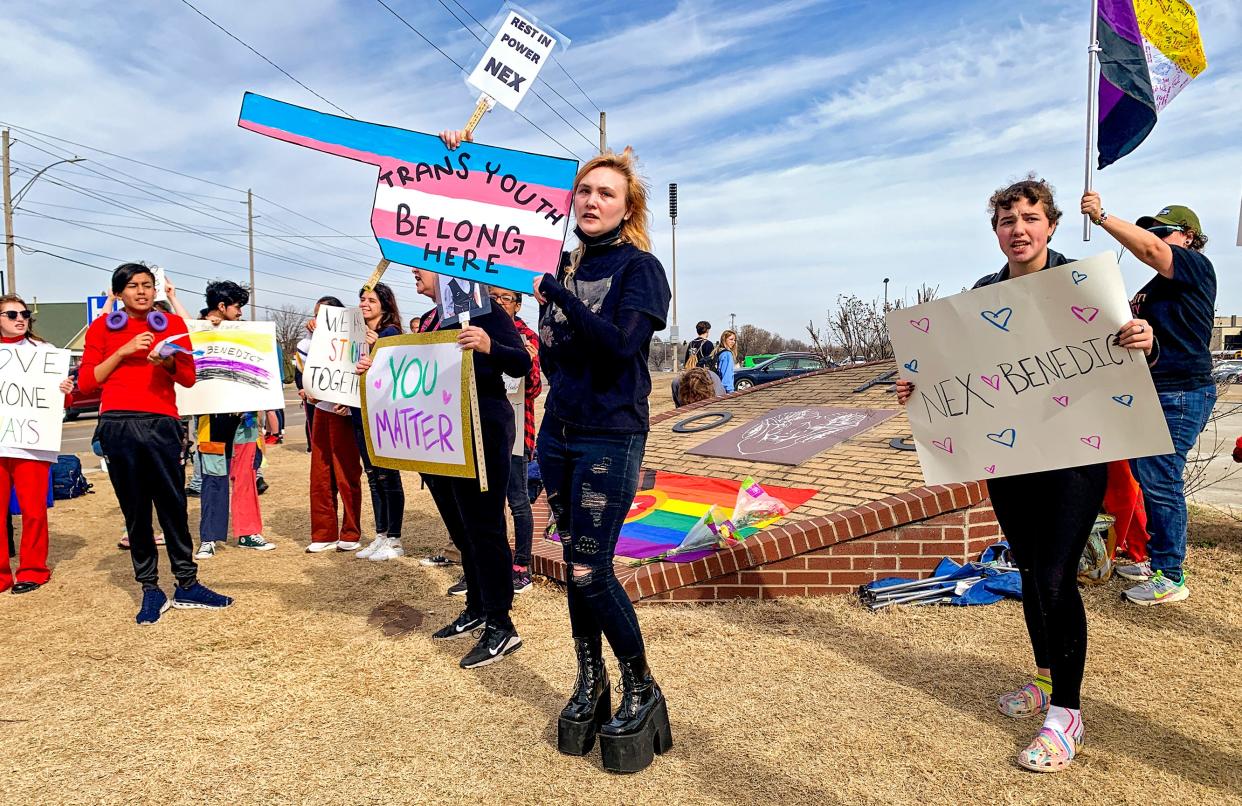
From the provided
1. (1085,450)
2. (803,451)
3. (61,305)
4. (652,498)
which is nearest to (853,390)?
(803,451)

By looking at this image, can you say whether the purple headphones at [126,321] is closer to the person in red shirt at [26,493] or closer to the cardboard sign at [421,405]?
the person in red shirt at [26,493]

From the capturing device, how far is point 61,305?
3969 cm

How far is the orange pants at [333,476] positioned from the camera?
591 cm

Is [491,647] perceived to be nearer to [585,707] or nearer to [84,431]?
[585,707]

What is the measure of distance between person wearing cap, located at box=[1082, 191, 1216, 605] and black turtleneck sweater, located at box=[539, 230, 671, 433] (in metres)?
2.65

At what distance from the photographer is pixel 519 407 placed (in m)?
4.88

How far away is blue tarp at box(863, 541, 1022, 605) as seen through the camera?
414 centimetres

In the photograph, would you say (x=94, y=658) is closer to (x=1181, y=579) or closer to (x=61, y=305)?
(x=1181, y=579)

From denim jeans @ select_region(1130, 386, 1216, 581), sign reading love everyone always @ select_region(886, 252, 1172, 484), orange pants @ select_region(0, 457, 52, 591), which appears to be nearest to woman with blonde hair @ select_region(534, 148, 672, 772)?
sign reading love everyone always @ select_region(886, 252, 1172, 484)

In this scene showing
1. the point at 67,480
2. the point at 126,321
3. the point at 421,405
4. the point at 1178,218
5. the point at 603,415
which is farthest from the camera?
the point at 67,480

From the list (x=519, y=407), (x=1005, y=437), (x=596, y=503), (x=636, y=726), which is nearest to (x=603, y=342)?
(x=596, y=503)

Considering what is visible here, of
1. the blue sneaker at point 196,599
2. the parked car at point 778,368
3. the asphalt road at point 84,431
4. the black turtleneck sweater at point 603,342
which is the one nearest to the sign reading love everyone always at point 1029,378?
the black turtleneck sweater at point 603,342

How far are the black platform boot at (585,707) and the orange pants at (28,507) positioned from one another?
13.8 ft

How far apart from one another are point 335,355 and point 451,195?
278cm
